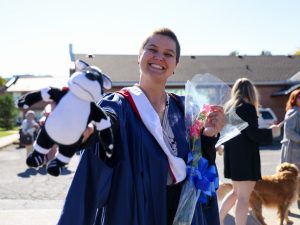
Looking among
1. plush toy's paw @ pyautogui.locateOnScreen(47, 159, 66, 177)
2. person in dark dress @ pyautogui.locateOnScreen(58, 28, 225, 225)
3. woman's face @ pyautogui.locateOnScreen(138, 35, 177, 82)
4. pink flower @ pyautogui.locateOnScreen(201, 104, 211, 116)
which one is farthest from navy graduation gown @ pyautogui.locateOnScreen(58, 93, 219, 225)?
pink flower @ pyautogui.locateOnScreen(201, 104, 211, 116)

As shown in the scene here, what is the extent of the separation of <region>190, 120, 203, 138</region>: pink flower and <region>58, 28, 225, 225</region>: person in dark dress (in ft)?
0.14

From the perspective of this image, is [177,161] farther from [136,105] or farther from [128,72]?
[128,72]

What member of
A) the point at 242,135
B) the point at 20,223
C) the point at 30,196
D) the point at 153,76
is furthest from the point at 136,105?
the point at 30,196

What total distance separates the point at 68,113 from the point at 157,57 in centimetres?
86

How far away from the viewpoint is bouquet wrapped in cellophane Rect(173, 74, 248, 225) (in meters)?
2.04

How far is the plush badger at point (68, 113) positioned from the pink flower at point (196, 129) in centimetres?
83

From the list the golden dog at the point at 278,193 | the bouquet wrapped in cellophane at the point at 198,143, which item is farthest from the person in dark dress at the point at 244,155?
the bouquet wrapped in cellophane at the point at 198,143

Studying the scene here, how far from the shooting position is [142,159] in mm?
1891

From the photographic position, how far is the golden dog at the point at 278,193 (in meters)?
4.91

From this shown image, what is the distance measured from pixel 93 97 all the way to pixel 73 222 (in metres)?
0.69

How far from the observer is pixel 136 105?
199cm

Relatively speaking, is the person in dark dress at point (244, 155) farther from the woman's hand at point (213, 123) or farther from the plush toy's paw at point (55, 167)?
the plush toy's paw at point (55, 167)

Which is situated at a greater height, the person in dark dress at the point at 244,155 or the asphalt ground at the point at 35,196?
the person in dark dress at the point at 244,155

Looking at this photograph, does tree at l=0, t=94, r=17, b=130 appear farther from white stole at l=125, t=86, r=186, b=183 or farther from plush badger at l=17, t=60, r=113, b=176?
plush badger at l=17, t=60, r=113, b=176
